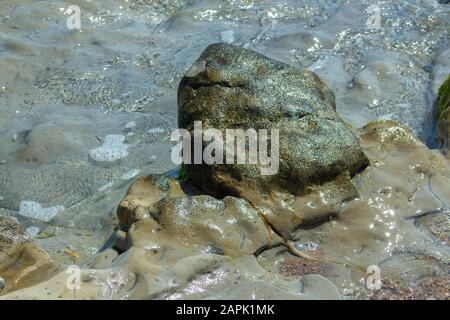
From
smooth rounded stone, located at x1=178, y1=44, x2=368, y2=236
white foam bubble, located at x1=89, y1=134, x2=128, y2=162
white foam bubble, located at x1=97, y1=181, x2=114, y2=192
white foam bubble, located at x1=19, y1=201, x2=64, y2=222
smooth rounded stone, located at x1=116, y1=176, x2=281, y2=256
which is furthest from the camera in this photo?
white foam bubble, located at x1=89, y1=134, x2=128, y2=162

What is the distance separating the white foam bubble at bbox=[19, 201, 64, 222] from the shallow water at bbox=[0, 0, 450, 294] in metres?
0.01

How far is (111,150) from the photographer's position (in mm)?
6043

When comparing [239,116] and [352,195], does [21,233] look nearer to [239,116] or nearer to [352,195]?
[239,116]

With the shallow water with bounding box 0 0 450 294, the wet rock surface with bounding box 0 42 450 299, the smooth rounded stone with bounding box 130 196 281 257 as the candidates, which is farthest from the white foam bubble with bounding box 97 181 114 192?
the smooth rounded stone with bounding box 130 196 281 257

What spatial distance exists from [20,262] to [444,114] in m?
3.71

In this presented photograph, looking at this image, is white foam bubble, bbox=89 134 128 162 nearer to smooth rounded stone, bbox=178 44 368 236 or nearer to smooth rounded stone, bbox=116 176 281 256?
smooth rounded stone, bbox=178 44 368 236

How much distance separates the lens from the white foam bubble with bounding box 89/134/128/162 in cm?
595

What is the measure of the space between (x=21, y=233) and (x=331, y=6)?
224 inches

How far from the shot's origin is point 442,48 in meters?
7.84

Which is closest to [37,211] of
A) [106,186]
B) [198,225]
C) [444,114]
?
[106,186]

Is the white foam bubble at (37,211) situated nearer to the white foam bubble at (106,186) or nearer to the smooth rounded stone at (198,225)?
the white foam bubble at (106,186)

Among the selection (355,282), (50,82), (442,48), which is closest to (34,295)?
(355,282)
